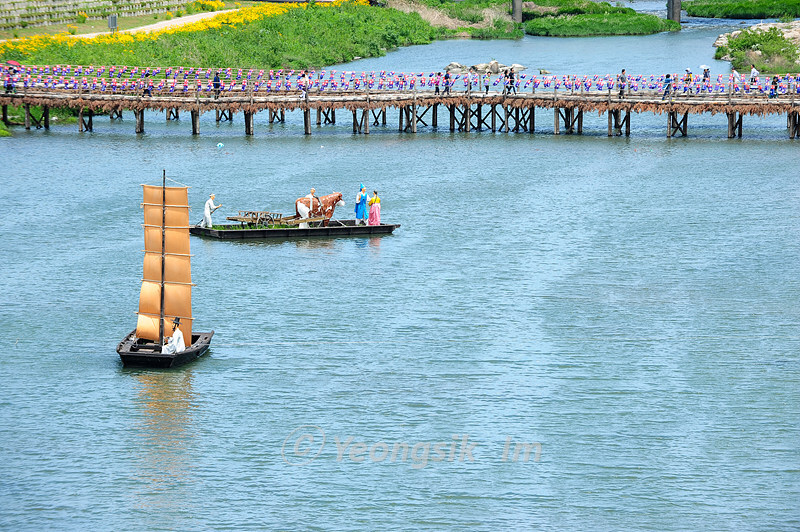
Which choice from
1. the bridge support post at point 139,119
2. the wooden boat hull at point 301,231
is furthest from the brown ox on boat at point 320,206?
the bridge support post at point 139,119

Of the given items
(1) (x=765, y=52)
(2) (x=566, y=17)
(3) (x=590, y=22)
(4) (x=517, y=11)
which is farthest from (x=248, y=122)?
(2) (x=566, y=17)

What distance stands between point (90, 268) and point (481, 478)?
27.0m

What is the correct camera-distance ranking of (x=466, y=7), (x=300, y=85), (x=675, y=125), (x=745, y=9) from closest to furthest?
(x=675, y=125), (x=300, y=85), (x=745, y=9), (x=466, y=7)

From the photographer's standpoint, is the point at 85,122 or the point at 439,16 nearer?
the point at 85,122

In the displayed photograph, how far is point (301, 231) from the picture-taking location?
2384 inches

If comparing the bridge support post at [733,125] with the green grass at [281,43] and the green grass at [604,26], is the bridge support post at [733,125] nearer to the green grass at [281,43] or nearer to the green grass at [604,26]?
the green grass at [281,43]

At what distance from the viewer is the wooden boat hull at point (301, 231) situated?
6006 cm

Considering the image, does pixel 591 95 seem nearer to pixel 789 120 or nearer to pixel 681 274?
pixel 789 120

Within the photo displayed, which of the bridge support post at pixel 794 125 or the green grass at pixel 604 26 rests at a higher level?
the green grass at pixel 604 26

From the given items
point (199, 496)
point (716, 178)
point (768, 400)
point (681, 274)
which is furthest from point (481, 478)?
point (716, 178)

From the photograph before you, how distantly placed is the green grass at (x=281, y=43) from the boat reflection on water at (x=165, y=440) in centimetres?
6895

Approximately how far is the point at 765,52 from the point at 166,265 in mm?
91948

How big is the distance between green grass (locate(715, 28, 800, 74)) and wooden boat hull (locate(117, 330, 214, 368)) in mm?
87227

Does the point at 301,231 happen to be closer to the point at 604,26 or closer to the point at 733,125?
the point at 733,125
